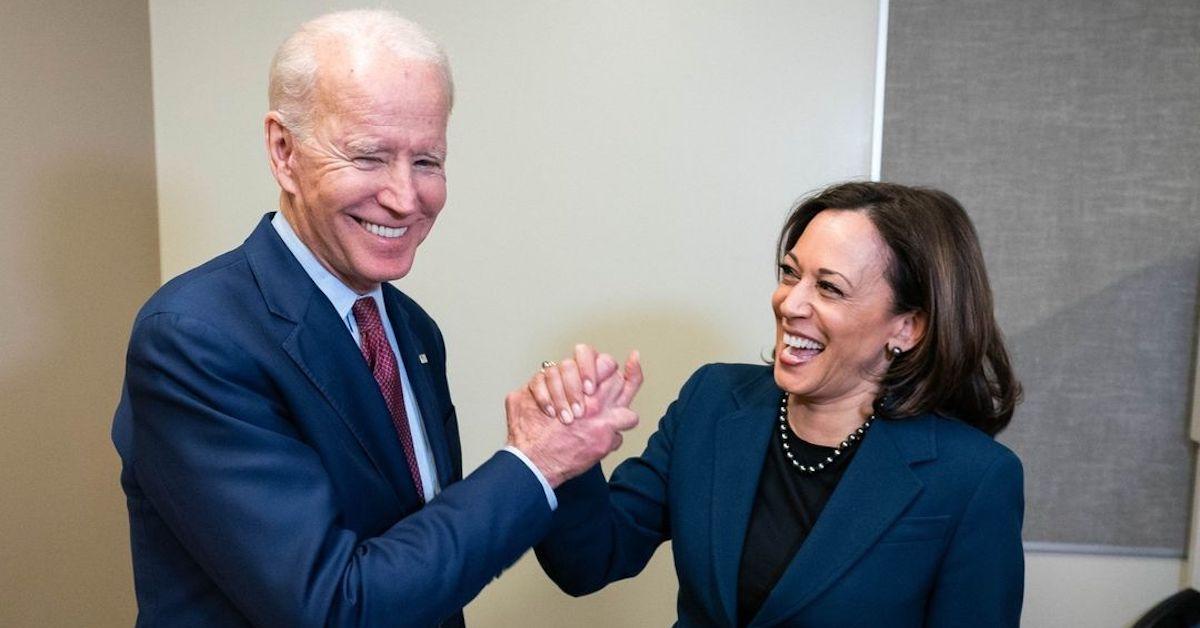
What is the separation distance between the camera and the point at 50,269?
83.4 inches

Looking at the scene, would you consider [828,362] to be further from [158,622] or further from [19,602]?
[19,602]

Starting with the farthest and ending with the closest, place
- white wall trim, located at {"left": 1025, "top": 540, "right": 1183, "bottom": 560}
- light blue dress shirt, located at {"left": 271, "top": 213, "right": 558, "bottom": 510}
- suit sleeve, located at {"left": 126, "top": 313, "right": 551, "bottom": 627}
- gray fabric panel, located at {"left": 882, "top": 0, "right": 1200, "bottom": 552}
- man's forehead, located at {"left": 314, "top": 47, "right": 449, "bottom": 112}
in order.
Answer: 1. white wall trim, located at {"left": 1025, "top": 540, "right": 1183, "bottom": 560}
2. gray fabric panel, located at {"left": 882, "top": 0, "right": 1200, "bottom": 552}
3. light blue dress shirt, located at {"left": 271, "top": 213, "right": 558, "bottom": 510}
4. man's forehead, located at {"left": 314, "top": 47, "right": 449, "bottom": 112}
5. suit sleeve, located at {"left": 126, "top": 313, "right": 551, "bottom": 627}

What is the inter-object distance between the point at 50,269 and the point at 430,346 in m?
1.08

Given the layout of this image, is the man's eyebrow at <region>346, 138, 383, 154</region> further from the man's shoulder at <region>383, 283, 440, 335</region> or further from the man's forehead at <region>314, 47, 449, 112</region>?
the man's shoulder at <region>383, 283, 440, 335</region>

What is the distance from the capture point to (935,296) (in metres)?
1.52

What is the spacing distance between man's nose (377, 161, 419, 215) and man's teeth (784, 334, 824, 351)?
2.23 ft

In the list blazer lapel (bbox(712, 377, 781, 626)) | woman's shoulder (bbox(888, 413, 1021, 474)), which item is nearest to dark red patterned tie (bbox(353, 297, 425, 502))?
blazer lapel (bbox(712, 377, 781, 626))

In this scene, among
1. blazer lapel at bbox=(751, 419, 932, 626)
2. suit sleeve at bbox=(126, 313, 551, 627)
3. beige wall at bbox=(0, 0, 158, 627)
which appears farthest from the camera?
beige wall at bbox=(0, 0, 158, 627)

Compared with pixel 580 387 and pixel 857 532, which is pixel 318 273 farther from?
pixel 857 532

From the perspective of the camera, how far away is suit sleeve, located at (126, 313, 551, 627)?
107cm

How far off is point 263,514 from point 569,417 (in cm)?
40

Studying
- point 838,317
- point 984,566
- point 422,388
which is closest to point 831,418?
point 838,317

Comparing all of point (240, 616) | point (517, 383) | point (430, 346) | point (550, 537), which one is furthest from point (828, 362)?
point (517, 383)

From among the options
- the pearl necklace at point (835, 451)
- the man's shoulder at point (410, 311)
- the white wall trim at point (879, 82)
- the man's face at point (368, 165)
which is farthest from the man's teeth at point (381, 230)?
the white wall trim at point (879, 82)
